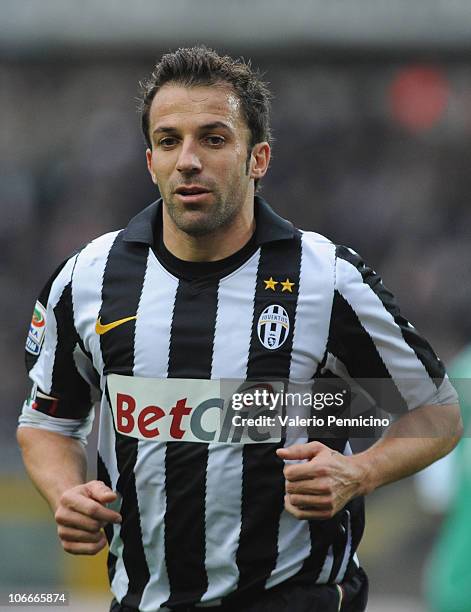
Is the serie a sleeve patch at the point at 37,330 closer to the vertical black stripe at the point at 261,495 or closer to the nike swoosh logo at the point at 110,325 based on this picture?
the nike swoosh logo at the point at 110,325

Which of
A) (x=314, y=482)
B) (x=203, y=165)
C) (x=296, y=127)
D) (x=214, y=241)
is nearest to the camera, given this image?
(x=314, y=482)

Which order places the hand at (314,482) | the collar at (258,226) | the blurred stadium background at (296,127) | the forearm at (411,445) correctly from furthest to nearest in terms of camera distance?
the blurred stadium background at (296,127)
the collar at (258,226)
the forearm at (411,445)
the hand at (314,482)

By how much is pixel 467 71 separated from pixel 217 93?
7.77 m

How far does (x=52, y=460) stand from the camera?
2.98 m

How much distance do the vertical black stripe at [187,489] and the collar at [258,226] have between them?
0.27 m

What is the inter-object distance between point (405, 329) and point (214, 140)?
26.4 inches

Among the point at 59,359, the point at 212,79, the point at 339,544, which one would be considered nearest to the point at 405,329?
the point at 339,544

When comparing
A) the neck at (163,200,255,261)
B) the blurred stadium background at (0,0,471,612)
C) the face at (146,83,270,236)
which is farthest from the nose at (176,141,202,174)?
the blurred stadium background at (0,0,471,612)

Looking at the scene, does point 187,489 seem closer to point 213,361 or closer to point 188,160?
point 213,361

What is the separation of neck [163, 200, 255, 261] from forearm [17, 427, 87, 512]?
0.59 metres

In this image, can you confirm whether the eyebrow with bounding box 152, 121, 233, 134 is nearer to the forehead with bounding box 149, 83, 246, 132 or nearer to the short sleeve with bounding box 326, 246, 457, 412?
the forehead with bounding box 149, 83, 246, 132

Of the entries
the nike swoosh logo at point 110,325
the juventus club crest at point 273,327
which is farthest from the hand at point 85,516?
the juventus club crest at point 273,327

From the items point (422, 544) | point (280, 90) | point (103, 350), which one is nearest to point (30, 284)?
point (280, 90)

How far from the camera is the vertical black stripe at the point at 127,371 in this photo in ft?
9.37
